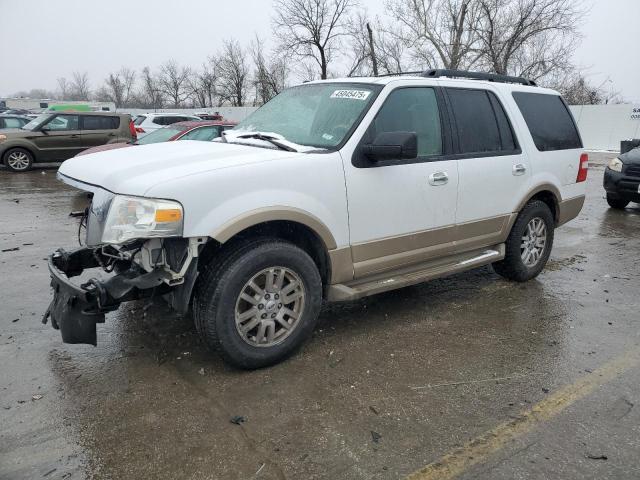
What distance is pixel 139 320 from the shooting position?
4.12 m

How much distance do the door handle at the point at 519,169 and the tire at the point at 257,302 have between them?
241 cm

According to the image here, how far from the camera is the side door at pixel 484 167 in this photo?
4.29m

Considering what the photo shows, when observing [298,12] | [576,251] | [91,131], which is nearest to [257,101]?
[298,12]

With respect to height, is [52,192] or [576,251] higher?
[52,192]

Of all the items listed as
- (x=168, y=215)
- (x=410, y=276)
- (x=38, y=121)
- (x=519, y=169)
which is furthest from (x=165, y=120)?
(x=168, y=215)

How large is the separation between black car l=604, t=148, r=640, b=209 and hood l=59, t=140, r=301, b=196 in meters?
8.45

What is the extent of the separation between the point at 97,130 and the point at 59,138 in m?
1.04

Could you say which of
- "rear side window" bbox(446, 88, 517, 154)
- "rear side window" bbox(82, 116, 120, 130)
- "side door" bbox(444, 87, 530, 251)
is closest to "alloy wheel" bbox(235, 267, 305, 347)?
"side door" bbox(444, 87, 530, 251)

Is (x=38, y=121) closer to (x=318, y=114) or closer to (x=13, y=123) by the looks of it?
(x=13, y=123)

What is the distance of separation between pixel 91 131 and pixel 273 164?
1311 centimetres

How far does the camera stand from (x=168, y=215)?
2830 mm

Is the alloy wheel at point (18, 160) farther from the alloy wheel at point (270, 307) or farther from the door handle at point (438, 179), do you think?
the door handle at point (438, 179)

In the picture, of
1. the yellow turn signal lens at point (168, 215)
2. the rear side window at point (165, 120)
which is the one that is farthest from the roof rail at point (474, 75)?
the rear side window at point (165, 120)

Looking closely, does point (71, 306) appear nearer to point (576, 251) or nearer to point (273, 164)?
point (273, 164)
